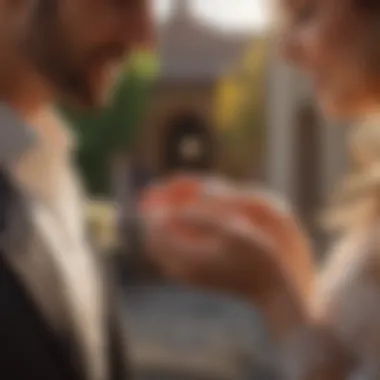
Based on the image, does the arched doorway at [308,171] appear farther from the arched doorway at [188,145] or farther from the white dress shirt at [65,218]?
the white dress shirt at [65,218]

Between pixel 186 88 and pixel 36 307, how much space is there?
248mm

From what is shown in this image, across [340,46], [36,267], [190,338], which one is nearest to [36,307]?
[36,267]

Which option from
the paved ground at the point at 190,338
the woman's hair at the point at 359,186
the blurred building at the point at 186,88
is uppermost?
the blurred building at the point at 186,88

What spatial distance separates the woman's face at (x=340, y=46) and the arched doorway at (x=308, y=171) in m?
0.03

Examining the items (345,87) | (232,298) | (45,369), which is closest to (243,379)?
(232,298)

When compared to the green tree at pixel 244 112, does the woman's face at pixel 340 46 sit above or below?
above

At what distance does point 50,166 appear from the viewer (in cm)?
82

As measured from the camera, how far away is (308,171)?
81 centimetres

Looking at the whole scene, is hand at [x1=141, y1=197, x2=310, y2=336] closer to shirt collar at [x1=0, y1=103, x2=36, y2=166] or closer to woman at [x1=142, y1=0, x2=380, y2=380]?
woman at [x1=142, y1=0, x2=380, y2=380]

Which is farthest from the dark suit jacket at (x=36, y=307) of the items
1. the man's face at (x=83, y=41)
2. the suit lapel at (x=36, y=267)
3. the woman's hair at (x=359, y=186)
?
the woman's hair at (x=359, y=186)

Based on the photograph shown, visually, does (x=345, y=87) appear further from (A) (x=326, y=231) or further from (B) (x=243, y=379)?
(B) (x=243, y=379)

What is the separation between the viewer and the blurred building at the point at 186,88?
0.80m

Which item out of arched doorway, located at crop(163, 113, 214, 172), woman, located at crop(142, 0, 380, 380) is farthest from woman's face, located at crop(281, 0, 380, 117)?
arched doorway, located at crop(163, 113, 214, 172)

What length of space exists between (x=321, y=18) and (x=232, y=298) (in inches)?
10.9
